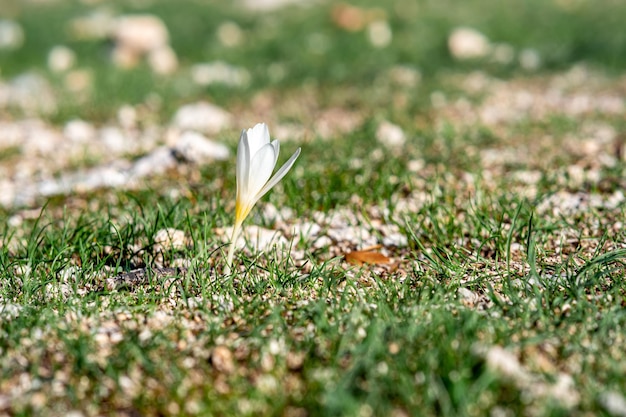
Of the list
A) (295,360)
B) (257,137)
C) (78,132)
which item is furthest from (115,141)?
(295,360)

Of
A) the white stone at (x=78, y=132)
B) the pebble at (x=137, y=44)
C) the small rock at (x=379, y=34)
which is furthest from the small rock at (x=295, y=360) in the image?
the small rock at (x=379, y=34)

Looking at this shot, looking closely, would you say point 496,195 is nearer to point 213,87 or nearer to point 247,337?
point 247,337

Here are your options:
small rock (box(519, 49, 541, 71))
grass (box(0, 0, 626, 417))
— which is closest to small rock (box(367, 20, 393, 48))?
small rock (box(519, 49, 541, 71))

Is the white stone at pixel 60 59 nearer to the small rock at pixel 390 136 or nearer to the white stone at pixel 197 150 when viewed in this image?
the white stone at pixel 197 150

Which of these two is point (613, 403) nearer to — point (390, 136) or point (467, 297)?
point (467, 297)

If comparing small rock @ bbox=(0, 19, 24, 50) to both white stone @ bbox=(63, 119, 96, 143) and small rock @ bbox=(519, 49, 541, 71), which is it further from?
small rock @ bbox=(519, 49, 541, 71)

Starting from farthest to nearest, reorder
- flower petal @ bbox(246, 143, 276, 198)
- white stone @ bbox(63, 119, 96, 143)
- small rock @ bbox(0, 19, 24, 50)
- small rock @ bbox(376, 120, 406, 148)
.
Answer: small rock @ bbox(0, 19, 24, 50) → white stone @ bbox(63, 119, 96, 143) → small rock @ bbox(376, 120, 406, 148) → flower petal @ bbox(246, 143, 276, 198)

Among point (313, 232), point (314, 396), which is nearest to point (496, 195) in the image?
point (313, 232)
